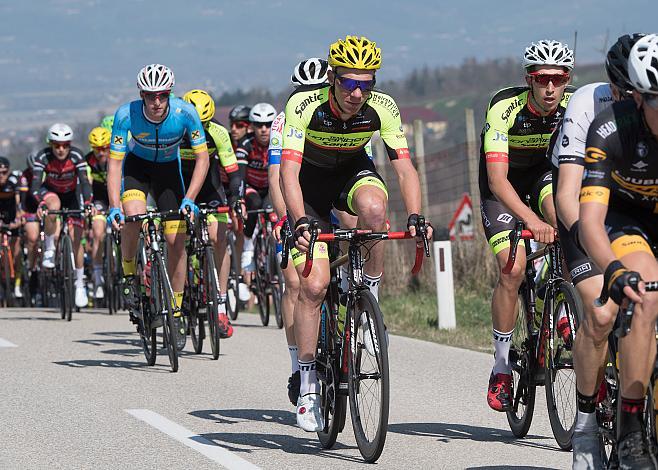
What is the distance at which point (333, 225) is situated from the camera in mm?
9289

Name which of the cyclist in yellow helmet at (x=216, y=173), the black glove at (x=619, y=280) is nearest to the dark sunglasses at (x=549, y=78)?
the black glove at (x=619, y=280)

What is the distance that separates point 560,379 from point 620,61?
8.35 ft

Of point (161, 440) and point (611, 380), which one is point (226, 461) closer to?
point (161, 440)

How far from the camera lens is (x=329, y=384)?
8.41 metres

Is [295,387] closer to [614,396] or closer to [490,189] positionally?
[490,189]

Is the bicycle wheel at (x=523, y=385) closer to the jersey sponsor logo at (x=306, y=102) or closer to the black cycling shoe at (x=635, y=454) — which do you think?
the jersey sponsor logo at (x=306, y=102)

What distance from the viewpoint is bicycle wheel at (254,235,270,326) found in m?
16.9

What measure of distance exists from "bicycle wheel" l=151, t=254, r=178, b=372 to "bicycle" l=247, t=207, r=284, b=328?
395 cm

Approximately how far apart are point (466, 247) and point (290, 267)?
412 inches

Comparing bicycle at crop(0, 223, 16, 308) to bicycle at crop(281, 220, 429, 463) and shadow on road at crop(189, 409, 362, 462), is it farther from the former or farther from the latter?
bicycle at crop(281, 220, 429, 463)

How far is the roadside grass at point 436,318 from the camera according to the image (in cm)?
1448

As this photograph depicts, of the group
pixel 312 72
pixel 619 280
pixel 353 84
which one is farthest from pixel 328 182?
pixel 619 280

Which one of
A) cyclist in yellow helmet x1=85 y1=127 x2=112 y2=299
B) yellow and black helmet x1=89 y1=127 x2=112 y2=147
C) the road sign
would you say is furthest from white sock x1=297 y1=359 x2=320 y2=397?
yellow and black helmet x1=89 y1=127 x2=112 y2=147

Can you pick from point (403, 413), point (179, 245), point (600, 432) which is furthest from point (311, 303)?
point (179, 245)
